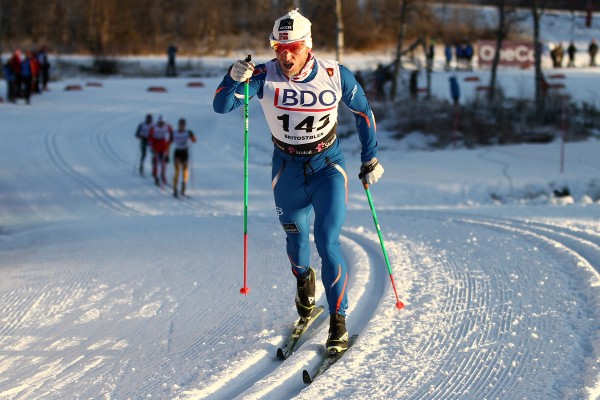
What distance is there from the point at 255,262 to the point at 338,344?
3.09 m

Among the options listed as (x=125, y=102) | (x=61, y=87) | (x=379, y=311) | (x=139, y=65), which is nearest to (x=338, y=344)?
(x=379, y=311)

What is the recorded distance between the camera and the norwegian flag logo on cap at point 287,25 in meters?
5.62

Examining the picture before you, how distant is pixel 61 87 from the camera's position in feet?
111

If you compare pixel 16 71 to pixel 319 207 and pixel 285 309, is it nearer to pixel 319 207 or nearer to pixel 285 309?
pixel 285 309

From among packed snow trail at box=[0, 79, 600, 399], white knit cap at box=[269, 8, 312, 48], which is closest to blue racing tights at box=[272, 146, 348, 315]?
packed snow trail at box=[0, 79, 600, 399]

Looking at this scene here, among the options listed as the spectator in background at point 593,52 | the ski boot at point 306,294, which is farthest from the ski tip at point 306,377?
the spectator in background at point 593,52

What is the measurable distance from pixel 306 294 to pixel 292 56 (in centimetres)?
176

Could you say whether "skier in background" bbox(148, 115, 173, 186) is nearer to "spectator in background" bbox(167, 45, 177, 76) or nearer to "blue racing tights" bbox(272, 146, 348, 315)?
"blue racing tights" bbox(272, 146, 348, 315)

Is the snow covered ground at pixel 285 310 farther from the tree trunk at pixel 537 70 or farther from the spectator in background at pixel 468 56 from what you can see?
the spectator in background at pixel 468 56

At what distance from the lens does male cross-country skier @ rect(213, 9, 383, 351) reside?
18.8ft

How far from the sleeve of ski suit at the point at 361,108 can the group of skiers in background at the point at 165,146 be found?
43.0 feet

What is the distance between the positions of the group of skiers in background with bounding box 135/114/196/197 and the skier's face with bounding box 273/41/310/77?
43.6 feet

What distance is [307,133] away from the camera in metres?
5.89

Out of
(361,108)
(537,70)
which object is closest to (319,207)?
(361,108)
